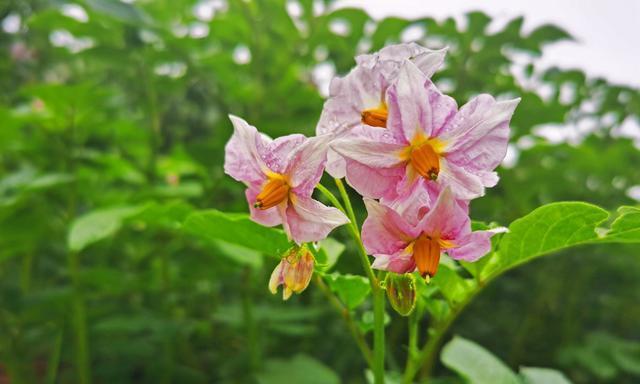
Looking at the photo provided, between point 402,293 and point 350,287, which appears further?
point 350,287

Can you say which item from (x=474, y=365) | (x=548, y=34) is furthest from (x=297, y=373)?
(x=548, y=34)

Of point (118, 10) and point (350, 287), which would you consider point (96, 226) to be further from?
point (350, 287)

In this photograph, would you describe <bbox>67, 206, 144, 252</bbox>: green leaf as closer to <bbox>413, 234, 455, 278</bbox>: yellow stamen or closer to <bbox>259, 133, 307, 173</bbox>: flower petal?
<bbox>259, 133, 307, 173</bbox>: flower petal

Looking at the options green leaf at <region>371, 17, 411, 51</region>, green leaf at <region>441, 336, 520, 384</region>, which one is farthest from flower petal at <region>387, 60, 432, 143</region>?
green leaf at <region>371, 17, 411, 51</region>

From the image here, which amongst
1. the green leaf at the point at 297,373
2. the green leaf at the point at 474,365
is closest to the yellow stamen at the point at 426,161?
the green leaf at the point at 474,365

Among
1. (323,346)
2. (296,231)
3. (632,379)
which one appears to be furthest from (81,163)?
(632,379)

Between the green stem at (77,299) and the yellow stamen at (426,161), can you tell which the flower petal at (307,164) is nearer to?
the yellow stamen at (426,161)
